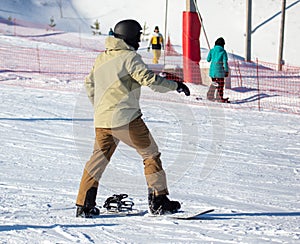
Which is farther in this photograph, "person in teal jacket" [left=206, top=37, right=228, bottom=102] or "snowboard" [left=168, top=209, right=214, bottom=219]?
"person in teal jacket" [left=206, top=37, right=228, bottom=102]

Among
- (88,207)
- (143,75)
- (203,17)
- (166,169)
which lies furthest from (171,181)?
(203,17)

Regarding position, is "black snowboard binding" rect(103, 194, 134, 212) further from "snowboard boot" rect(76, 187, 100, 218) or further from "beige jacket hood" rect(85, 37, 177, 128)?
"beige jacket hood" rect(85, 37, 177, 128)

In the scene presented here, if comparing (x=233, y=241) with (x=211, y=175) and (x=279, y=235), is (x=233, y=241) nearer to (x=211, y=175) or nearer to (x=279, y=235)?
(x=279, y=235)

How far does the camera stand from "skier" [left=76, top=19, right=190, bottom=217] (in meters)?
5.46

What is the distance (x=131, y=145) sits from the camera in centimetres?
568

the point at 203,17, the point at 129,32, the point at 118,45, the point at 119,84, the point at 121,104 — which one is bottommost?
the point at 121,104

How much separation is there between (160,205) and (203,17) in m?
38.8

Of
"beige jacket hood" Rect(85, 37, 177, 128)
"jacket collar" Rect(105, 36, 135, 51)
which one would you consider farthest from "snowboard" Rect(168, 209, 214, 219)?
"jacket collar" Rect(105, 36, 135, 51)

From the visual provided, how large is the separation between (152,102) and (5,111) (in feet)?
12.4

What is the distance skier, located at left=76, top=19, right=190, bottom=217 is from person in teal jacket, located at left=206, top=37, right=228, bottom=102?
9809 mm

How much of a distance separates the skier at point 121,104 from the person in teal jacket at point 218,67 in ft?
32.2

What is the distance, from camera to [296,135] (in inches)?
476

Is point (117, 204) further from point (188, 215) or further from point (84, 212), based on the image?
point (188, 215)

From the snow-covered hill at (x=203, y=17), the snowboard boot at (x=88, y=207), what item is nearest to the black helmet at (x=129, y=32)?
the snowboard boot at (x=88, y=207)
